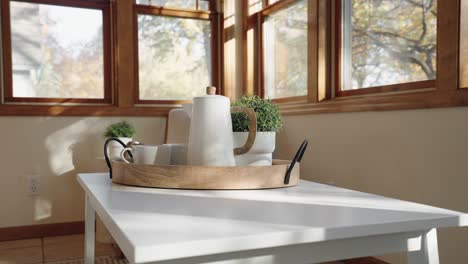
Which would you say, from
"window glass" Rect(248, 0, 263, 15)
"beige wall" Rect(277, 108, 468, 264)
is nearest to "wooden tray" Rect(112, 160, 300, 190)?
"beige wall" Rect(277, 108, 468, 264)

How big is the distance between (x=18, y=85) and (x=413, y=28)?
2474mm

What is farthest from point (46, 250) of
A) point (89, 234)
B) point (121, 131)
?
point (89, 234)

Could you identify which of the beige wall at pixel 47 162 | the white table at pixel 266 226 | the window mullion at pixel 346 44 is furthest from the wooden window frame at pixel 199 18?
the white table at pixel 266 226

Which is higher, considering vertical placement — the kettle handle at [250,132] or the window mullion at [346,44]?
the window mullion at [346,44]

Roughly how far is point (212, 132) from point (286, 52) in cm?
197

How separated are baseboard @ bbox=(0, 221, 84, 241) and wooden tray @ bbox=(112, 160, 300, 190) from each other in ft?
6.92

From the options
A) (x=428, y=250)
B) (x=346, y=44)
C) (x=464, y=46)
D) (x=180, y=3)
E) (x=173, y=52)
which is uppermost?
(x=180, y=3)

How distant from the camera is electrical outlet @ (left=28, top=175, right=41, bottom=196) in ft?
8.96

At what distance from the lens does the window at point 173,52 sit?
3.09m

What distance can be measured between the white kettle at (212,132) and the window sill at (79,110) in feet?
6.86

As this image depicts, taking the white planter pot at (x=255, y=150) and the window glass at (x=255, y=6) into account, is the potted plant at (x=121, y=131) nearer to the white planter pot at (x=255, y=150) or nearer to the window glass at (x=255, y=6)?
the window glass at (x=255, y=6)

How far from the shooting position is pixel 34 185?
2740 mm

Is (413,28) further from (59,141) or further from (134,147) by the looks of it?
(59,141)

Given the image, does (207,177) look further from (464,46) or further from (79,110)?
(79,110)
